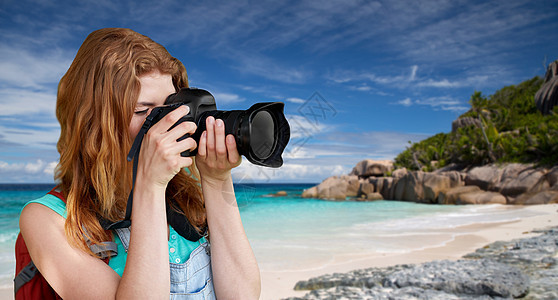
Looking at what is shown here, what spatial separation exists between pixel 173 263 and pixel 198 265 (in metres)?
0.08

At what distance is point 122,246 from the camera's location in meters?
0.92

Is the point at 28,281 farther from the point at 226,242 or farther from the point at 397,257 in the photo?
the point at 397,257

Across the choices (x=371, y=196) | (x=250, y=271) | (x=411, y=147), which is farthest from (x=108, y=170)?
(x=411, y=147)

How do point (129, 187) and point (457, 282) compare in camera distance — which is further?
point (457, 282)

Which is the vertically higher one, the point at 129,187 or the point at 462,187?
the point at 462,187

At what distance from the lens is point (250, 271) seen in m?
1.03

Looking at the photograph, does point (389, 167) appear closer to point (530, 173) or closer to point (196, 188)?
point (530, 173)

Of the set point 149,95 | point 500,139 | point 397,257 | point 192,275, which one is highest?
point 500,139

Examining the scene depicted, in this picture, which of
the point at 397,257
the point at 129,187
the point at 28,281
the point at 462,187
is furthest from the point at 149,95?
the point at 462,187

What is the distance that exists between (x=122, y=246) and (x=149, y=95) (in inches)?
15.1

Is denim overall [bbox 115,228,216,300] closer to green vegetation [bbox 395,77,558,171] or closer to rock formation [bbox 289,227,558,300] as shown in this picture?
rock formation [bbox 289,227,558,300]

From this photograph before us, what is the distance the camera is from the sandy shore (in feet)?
12.5

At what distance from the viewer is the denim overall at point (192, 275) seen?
92 cm

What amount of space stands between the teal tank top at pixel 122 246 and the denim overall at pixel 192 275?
0.04 feet
